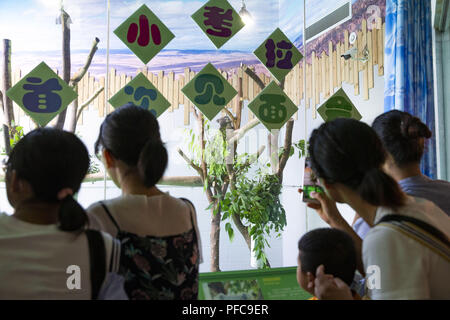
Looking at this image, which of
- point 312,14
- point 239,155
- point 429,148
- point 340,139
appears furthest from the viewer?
point 312,14

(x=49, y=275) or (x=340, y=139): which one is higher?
(x=340, y=139)

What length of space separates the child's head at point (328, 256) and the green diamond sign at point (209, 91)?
2.80 feet

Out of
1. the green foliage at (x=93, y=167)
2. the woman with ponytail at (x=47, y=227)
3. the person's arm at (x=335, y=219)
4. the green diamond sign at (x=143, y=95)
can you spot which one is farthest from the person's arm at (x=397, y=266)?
the green foliage at (x=93, y=167)

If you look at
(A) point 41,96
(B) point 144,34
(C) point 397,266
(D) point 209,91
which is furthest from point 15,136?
(C) point 397,266

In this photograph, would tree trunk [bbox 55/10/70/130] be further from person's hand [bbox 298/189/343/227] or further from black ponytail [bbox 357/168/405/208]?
black ponytail [bbox 357/168/405/208]

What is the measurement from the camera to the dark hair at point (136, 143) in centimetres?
88

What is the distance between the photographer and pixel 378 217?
0.80 meters

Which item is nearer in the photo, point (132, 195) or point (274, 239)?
point (132, 195)

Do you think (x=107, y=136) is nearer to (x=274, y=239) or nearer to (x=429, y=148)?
(x=429, y=148)

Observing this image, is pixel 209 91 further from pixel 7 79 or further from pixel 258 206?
pixel 258 206

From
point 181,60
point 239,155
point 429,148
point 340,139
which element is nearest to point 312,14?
point 181,60

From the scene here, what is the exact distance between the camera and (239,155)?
10.8 feet

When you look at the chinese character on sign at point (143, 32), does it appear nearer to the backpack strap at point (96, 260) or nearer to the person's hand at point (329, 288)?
the backpack strap at point (96, 260)
